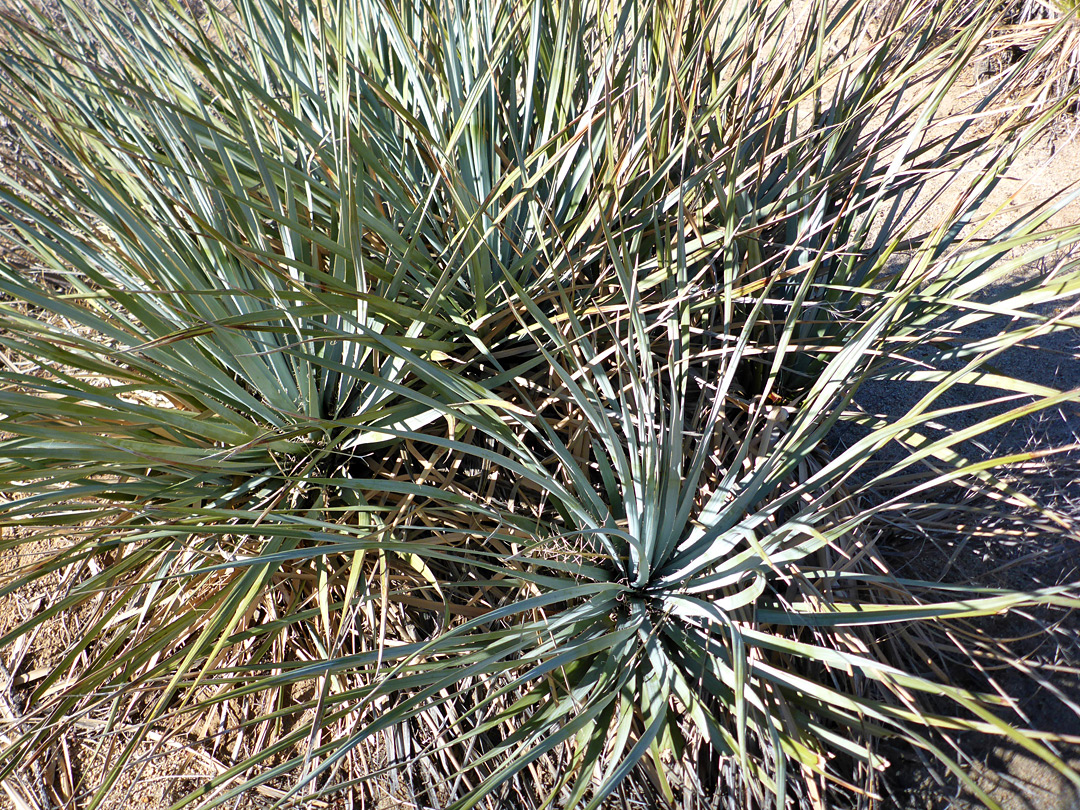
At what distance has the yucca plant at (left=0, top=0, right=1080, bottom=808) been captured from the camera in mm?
894

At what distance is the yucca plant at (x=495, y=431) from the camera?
0.89 metres

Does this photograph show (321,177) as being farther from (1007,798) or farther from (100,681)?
(1007,798)

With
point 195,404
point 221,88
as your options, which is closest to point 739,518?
point 195,404

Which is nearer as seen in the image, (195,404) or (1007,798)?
(1007,798)

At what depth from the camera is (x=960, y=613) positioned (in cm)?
75

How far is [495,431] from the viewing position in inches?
37.5

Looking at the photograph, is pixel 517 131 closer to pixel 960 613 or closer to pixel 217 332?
pixel 217 332

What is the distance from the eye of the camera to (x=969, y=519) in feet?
3.94

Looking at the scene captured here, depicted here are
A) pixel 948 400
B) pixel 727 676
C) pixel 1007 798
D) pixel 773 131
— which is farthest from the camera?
pixel 948 400

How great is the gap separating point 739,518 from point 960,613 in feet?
1.07

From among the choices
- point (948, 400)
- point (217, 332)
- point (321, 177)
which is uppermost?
point (321, 177)

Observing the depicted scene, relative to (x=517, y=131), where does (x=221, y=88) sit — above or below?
above

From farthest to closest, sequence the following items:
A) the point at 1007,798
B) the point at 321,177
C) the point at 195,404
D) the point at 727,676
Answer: the point at 321,177
the point at 195,404
the point at 1007,798
the point at 727,676

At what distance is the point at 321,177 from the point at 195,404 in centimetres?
47
